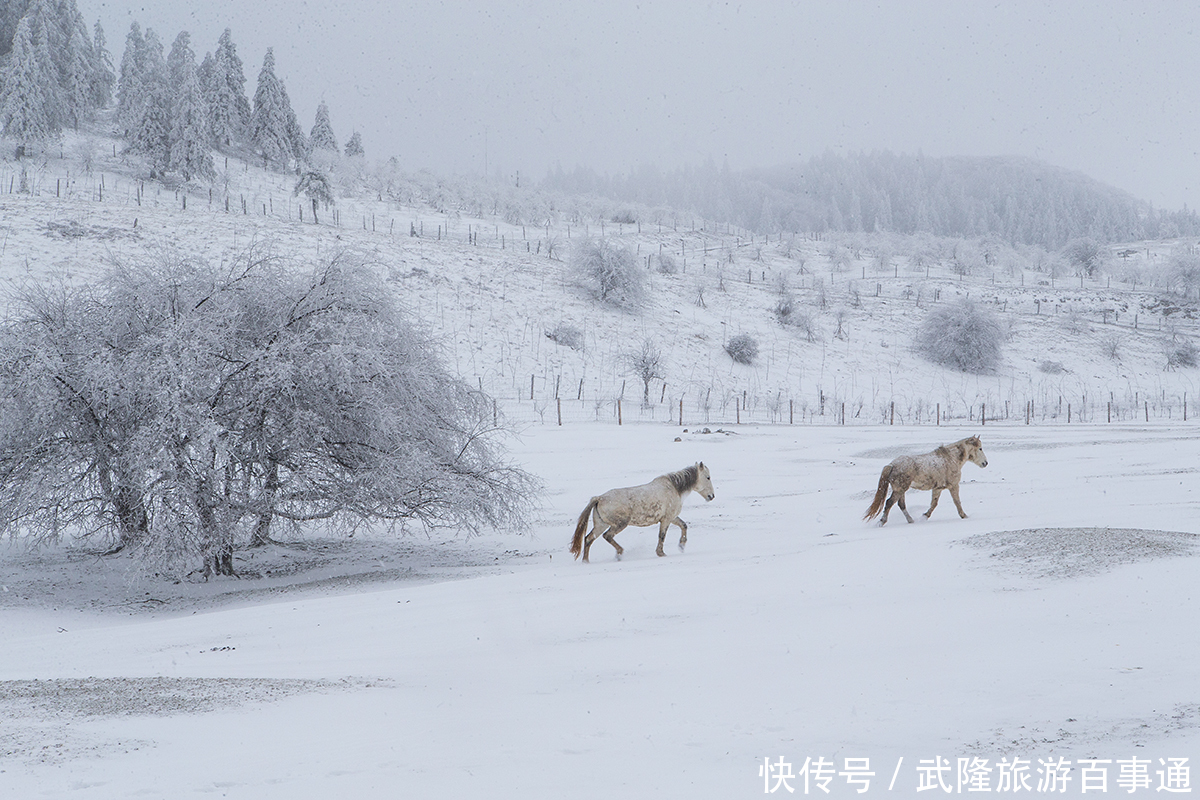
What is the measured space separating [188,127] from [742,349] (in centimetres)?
4706

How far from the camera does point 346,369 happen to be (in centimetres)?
1330

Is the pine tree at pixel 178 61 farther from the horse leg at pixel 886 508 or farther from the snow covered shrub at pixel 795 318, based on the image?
the horse leg at pixel 886 508

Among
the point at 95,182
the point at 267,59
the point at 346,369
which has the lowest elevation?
the point at 346,369

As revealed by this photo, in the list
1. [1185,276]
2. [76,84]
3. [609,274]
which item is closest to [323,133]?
[76,84]

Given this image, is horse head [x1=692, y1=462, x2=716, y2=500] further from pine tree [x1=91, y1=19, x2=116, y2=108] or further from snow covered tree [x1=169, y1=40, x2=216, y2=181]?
pine tree [x1=91, y1=19, x2=116, y2=108]

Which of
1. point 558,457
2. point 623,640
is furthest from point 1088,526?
point 558,457

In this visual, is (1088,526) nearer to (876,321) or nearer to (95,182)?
(876,321)

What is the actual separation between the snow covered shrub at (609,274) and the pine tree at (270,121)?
39.6 meters

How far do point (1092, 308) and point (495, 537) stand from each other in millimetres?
76100

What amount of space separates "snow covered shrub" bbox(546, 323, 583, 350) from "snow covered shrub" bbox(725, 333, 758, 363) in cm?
1012

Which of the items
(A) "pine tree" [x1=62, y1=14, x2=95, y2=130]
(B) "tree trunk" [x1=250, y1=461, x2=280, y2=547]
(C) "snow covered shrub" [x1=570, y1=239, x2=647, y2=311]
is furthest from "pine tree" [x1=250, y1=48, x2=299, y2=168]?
(B) "tree trunk" [x1=250, y1=461, x2=280, y2=547]

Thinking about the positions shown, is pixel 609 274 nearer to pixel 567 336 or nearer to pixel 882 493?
pixel 567 336

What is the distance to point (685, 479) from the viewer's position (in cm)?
1406

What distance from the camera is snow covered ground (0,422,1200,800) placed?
15.4 ft
